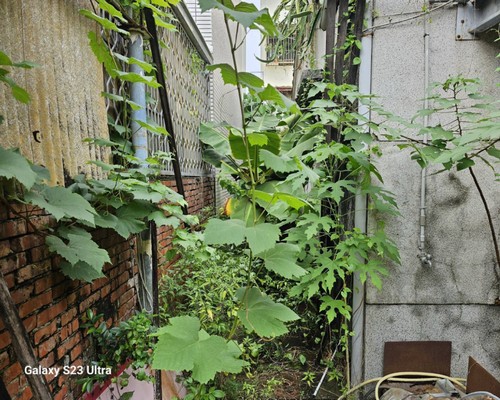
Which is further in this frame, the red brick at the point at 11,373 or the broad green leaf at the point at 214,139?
the broad green leaf at the point at 214,139

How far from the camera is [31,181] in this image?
1.04 metres

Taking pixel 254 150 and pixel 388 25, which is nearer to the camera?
pixel 254 150

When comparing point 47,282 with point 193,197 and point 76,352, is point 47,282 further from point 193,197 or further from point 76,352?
point 193,197

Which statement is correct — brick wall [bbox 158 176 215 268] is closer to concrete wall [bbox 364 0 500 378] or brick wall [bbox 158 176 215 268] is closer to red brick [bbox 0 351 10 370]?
red brick [bbox 0 351 10 370]

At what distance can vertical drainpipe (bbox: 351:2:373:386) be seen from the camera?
9.52 feet

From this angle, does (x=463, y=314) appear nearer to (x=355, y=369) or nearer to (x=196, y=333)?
(x=355, y=369)

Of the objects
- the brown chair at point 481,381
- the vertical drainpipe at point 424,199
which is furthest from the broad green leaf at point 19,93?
the brown chair at point 481,381

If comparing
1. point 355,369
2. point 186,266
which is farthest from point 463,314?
point 186,266

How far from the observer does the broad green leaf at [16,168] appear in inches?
39.9

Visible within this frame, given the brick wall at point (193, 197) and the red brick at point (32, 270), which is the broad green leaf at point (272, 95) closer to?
the red brick at point (32, 270)

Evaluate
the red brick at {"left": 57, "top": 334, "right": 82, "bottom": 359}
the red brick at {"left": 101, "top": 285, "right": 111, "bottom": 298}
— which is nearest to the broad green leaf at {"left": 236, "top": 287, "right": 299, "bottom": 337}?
the red brick at {"left": 57, "top": 334, "right": 82, "bottom": 359}

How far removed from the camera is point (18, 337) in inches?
44.3

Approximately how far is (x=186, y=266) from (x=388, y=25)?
2890 mm

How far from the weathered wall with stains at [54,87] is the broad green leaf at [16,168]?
0.36 meters
